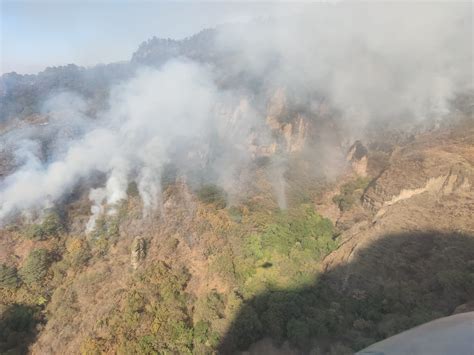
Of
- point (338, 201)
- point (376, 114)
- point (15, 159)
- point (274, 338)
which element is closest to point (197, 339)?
point (274, 338)

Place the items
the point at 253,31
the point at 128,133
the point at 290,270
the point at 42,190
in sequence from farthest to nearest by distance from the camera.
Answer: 1. the point at 253,31
2. the point at 128,133
3. the point at 42,190
4. the point at 290,270

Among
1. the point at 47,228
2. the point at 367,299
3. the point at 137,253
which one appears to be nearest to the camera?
the point at 367,299

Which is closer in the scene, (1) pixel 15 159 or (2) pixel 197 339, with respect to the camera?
(2) pixel 197 339

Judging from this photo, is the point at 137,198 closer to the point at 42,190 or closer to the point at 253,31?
the point at 42,190

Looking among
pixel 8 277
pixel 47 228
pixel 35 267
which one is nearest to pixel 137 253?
pixel 35 267

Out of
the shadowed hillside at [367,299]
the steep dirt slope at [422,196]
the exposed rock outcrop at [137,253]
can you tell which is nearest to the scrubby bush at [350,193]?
the steep dirt slope at [422,196]

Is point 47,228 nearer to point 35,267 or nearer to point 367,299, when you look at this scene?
point 35,267

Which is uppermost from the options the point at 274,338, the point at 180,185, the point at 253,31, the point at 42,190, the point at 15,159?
the point at 253,31
